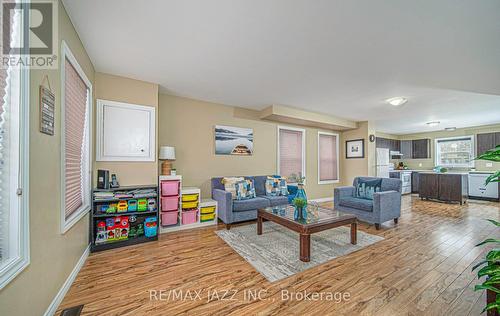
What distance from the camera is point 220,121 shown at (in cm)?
438

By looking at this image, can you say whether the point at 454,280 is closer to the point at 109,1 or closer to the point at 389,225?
the point at 389,225

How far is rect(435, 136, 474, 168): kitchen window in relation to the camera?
6849 mm

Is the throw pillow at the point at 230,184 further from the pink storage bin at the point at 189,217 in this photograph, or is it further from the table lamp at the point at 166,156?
the table lamp at the point at 166,156

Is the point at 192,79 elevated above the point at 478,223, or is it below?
above

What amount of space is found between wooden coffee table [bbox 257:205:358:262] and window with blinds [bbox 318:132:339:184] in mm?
3160

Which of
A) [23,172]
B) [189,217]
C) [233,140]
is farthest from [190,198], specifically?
[23,172]

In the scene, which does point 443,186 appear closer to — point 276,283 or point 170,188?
point 276,283

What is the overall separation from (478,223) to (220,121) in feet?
18.3

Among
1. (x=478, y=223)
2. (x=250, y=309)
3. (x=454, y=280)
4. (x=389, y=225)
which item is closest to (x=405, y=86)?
(x=389, y=225)

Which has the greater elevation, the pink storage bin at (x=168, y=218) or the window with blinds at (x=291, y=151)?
the window with blinds at (x=291, y=151)

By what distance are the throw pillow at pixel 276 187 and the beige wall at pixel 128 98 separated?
2.26 m

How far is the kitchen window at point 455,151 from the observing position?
6.85 metres

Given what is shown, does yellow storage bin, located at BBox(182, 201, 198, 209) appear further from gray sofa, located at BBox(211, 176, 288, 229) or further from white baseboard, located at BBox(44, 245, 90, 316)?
white baseboard, located at BBox(44, 245, 90, 316)

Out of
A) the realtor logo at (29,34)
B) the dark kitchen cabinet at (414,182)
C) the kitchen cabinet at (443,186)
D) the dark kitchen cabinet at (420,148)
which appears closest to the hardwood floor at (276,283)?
the realtor logo at (29,34)
